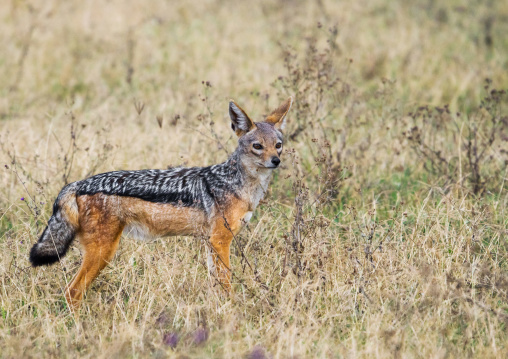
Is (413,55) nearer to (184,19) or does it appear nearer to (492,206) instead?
(184,19)

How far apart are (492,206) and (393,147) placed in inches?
77.8

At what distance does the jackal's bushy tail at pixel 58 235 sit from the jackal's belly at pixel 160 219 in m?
0.46

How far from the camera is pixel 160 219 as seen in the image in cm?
536

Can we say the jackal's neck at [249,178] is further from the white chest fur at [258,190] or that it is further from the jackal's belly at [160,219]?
the jackal's belly at [160,219]

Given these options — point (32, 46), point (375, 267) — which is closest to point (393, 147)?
point (375, 267)

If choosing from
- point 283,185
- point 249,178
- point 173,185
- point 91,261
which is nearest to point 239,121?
point 249,178

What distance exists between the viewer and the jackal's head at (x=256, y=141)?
558 centimetres

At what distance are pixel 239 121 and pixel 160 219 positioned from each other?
4.11 feet

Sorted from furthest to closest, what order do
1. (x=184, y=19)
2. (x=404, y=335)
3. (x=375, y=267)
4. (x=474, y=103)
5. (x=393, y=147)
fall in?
(x=184, y=19), (x=474, y=103), (x=393, y=147), (x=375, y=267), (x=404, y=335)

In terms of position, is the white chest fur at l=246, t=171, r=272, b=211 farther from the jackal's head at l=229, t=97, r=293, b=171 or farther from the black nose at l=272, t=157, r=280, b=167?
the black nose at l=272, t=157, r=280, b=167

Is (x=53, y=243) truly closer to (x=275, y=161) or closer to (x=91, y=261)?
(x=91, y=261)

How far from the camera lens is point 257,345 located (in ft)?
14.5

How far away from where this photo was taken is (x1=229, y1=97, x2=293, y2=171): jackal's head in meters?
5.58

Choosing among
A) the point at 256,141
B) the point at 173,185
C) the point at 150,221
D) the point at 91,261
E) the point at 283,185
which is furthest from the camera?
the point at 283,185
